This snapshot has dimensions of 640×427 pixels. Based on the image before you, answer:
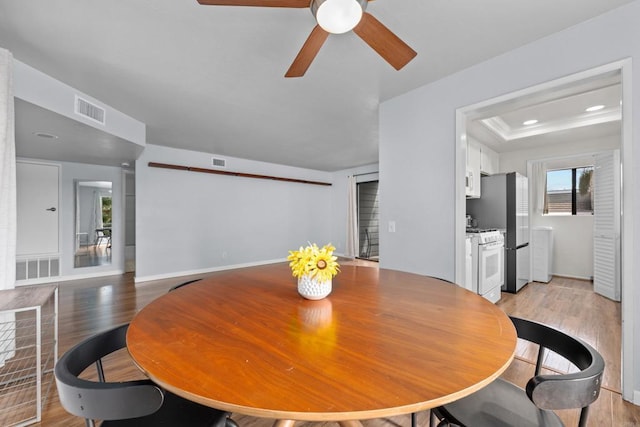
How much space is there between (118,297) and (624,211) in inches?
214

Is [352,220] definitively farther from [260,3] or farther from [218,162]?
[260,3]

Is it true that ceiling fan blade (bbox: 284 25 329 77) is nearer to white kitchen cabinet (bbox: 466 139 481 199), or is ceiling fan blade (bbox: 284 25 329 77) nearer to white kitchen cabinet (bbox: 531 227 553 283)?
white kitchen cabinet (bbox: 466 139 481 199)

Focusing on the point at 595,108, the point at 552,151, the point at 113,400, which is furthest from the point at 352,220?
the point at 113,400

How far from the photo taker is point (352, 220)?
708cm

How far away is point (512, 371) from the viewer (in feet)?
6.76

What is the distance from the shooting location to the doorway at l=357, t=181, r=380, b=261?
24.0 ft

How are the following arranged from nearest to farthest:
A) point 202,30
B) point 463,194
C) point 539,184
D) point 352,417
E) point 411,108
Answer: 1. point 352,417
2. point 202,30
3. point 463,194
4. point 411,108
5. point 539,184

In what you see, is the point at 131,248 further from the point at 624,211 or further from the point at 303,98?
the point at 624,211

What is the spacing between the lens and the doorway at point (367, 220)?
24.0 ft

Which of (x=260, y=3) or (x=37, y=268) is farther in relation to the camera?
(x=37, y=268)

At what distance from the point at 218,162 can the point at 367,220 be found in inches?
164

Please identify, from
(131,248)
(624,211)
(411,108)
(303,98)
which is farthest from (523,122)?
(131,248)

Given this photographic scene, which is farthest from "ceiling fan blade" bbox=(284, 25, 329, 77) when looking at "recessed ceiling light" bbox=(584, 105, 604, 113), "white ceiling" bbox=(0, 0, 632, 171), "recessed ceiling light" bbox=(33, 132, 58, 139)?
"recessed ceiling light" bbox=(584, 105, 604, 113)

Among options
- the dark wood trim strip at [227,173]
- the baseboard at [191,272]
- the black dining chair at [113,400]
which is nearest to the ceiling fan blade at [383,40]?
the black dining chair at [113,400]
